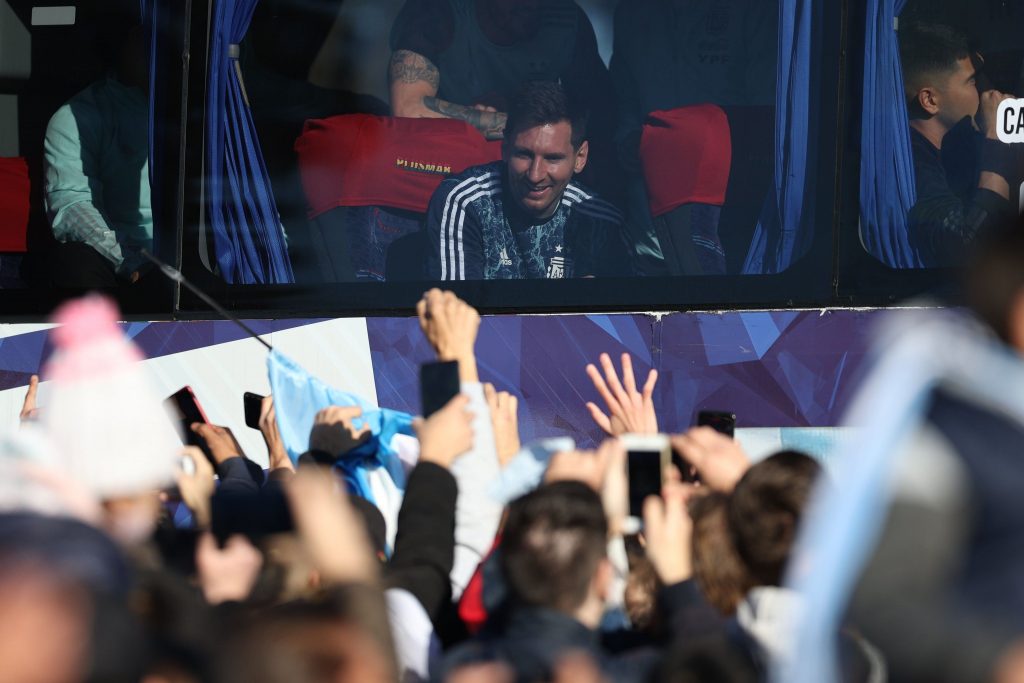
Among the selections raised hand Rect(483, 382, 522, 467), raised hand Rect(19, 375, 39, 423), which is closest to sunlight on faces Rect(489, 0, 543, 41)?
raised hand Rect(483, 382, 522, 467)

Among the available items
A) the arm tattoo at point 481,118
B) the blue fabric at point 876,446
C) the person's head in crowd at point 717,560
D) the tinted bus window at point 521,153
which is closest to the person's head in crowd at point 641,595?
the person's head in crowd at point 717,560

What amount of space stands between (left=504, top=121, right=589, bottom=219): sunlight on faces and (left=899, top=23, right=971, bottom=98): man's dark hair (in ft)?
3.75

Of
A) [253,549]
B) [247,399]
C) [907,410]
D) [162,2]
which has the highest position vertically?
[162,2]

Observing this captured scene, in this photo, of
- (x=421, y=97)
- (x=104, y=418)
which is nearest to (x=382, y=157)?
(x=421, y=97)

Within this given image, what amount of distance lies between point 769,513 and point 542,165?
2.65 metres

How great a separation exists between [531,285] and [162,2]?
1.91m

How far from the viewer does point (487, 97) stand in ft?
16.3

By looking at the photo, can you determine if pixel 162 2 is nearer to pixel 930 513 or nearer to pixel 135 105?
pixel 135 105

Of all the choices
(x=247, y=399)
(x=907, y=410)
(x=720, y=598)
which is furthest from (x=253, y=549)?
(x=247, y=399)

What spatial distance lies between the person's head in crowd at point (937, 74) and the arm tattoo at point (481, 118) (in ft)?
4.69

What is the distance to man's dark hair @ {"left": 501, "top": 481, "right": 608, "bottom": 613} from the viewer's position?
2.57 metres

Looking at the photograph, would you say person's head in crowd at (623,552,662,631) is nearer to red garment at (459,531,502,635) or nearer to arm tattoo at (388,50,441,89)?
red garment at (459,531,502,635)

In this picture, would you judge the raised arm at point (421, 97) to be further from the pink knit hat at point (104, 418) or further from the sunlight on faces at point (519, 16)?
the pink knit hat at point (104, 418)

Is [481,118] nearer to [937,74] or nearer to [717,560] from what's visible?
[937,74]
